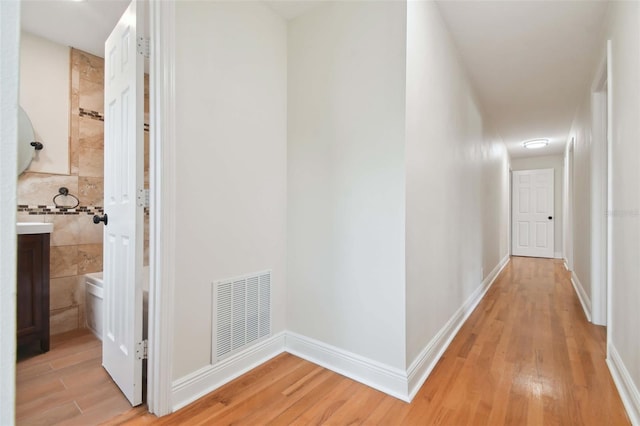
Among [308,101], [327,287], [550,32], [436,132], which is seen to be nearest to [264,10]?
[308,101]

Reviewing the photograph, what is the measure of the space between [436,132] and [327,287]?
1311 millimetres

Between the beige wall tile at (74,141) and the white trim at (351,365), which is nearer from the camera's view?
the white trim at (351,365)

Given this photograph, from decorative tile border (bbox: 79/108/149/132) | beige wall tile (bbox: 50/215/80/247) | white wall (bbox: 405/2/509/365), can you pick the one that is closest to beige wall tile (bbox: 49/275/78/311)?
beige wall tile (bbox: 50/215/80/247)

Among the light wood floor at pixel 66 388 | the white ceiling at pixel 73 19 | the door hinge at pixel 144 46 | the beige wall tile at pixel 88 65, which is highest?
the white ceiling at pixel 73 19

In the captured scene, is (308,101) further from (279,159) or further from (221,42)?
(221,42)

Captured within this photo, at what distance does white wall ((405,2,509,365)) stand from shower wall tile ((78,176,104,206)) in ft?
8.68

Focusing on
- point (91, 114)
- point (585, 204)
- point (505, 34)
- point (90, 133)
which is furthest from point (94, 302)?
point (585, 204)

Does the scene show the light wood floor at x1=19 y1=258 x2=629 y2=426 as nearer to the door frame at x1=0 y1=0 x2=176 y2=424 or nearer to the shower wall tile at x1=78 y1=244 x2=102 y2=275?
the door frame at x1=0 y1=0 x2=176 y2=424

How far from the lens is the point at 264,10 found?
6.71 ft

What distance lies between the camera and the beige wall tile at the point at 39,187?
233 centimetres

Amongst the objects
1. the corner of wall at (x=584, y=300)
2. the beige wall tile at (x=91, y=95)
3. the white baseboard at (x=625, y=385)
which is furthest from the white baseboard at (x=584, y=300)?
the beige wall tile at (x=91, y=95)

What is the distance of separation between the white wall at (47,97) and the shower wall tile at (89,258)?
649 mm

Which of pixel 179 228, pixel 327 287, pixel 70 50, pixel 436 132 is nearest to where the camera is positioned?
pixel 179 228

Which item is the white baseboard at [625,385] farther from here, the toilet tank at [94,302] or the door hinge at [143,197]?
the toilet tank at [94,302]
